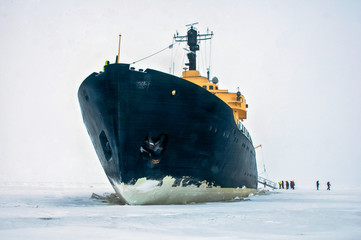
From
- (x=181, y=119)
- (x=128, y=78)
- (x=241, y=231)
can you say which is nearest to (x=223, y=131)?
(x=181, y=119)

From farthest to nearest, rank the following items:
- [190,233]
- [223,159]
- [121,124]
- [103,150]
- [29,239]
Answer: [223,159] < [103,150] < [121,124] < [190,233] < [29,239]

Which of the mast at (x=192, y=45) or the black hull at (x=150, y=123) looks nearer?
the black hull at (x=150, y=123)

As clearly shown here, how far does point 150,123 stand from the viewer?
1049 cm

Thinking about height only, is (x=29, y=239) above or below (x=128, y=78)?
below

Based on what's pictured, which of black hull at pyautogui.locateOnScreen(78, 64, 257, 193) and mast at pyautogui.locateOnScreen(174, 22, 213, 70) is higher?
mast at pyautogui.locateOnScreen(174, 22, 213, 70)

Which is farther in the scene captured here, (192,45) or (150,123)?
(192,45)

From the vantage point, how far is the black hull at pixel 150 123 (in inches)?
408

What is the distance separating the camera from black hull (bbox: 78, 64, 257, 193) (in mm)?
10352

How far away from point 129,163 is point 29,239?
18.9ft

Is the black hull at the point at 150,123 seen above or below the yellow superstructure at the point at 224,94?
below

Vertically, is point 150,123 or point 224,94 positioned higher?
point 224,94

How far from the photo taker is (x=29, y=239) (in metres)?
4.65

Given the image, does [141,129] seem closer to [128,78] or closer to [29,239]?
[128,78]

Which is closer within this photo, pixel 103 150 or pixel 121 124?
pixel 121 124
